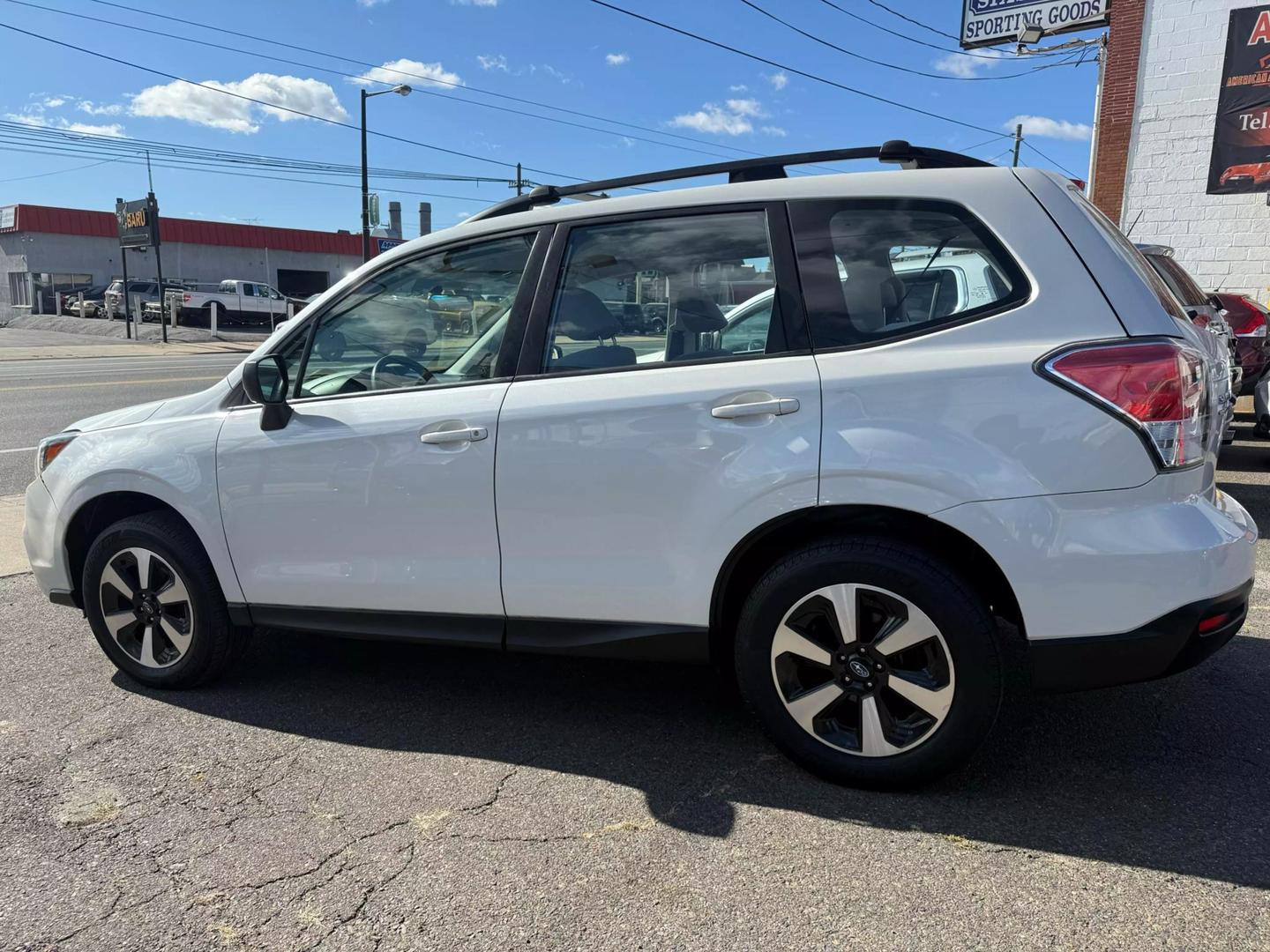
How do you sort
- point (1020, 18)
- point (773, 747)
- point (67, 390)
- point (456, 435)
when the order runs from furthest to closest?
1. point (1020, 18)
2. point (67, 390)
3. point (773, 747)
4. point (456, 435)

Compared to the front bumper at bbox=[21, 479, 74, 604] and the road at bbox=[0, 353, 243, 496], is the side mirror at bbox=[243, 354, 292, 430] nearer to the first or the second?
the front bumper at bbox=[21, 479, 74, 604]

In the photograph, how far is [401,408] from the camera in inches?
128

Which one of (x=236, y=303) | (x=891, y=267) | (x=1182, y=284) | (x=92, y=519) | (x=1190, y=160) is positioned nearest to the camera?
(x=891, y=267)

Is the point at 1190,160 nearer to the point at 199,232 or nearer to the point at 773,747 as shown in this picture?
the point at 773,747

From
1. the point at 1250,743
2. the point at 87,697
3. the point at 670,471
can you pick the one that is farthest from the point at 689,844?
the point at 87,697

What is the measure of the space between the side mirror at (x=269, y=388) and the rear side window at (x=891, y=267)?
193 cm

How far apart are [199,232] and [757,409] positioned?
5832 centimetres

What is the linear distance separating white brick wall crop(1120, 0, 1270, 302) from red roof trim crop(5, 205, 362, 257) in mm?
43532

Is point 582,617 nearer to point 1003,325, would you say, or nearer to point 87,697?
point 1003,325

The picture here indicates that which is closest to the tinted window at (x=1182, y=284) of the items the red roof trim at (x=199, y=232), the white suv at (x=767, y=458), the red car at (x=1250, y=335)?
the red car at (x=1250, y=335)

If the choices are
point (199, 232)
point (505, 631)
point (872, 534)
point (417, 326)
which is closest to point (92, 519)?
point (417, 326)

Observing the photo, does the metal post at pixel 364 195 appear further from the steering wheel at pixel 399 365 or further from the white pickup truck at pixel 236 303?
the steering wheel at pixel 399 365

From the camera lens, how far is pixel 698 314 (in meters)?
3.13

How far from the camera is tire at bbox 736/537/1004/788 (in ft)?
8.77
